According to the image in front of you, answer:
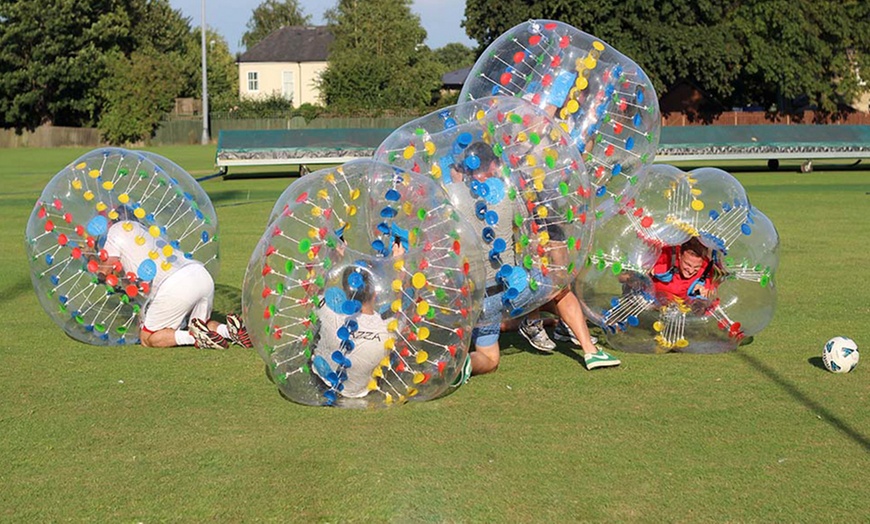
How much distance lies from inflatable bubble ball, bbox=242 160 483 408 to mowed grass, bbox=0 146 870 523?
229mm

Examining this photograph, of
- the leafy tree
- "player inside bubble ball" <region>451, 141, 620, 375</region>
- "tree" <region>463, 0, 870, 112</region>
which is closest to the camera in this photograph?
"player inside bubble ball" <region>451, 141, 620, 375</region>

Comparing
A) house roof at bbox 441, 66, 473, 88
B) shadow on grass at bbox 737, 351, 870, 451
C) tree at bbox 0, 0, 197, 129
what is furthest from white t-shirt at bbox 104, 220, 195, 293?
house roof at bbox 441, 66, 473, 88

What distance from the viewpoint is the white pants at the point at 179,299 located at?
7.05 metres

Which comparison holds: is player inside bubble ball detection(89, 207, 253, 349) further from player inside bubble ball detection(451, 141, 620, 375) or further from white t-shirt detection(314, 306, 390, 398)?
player inside bubble ball detection(451, 141, 620, 375)

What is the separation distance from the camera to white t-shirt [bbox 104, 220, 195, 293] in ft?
22.9

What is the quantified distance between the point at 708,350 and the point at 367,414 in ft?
8.42

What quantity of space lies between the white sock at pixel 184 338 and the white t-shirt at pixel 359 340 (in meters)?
1.94

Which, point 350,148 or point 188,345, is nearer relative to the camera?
point 188,345

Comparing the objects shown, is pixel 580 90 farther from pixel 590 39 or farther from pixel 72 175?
pixel 72 175

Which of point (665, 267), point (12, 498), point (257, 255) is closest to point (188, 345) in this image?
point (257, 255)

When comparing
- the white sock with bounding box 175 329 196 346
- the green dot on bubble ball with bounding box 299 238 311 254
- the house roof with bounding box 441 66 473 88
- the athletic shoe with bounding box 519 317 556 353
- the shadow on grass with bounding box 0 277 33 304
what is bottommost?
the shadow on grass with bounding box 0 277 33 304

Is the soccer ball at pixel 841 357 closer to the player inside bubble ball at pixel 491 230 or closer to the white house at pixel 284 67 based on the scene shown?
the player inside bubble ball at pixel 491 230

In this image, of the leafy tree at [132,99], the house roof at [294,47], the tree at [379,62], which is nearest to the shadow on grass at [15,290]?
the leafy tree at [132,99]

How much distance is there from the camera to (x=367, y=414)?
18.2ft
